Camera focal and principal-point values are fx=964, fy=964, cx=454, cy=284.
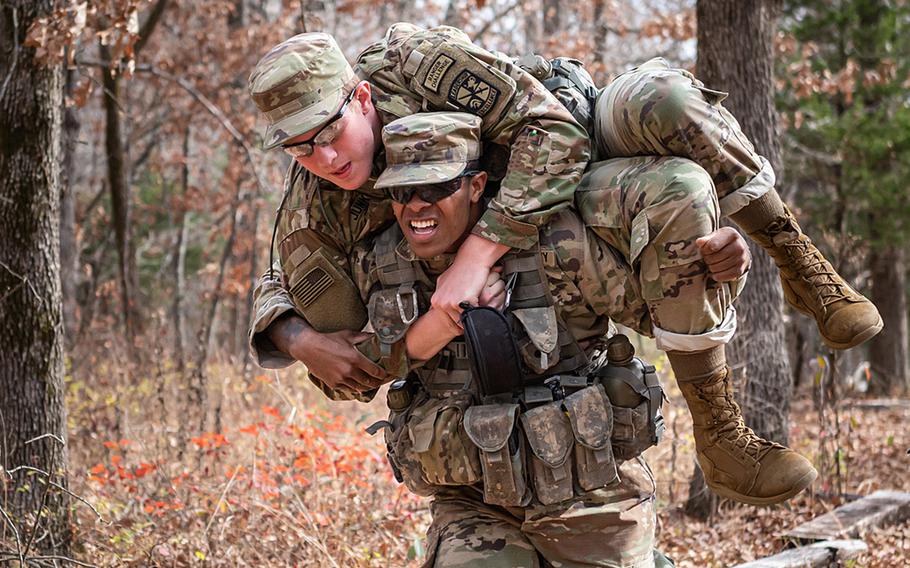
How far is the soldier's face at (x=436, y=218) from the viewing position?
8.63 feet

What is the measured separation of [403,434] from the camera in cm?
292

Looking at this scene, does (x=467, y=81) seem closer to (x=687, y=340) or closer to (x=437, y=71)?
A: (x=437, y=71)

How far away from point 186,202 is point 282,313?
1149 cm

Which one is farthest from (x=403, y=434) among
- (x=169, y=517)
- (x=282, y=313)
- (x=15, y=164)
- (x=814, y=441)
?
(x=814, y=441)

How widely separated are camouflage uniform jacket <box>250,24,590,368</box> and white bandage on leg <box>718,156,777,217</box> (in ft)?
1.42

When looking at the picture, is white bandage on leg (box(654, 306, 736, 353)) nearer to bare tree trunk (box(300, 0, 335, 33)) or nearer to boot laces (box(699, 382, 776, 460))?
boot laces (box(699, 382, 776, 460))

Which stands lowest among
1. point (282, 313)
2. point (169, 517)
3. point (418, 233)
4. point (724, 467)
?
point (169, 517)

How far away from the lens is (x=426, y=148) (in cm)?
254

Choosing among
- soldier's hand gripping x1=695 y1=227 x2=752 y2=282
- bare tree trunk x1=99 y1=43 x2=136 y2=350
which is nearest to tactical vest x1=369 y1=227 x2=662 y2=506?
soldier's hand gripping x1=695 y1=227 x2=752 y2=282

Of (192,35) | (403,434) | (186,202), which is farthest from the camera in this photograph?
(186,202)

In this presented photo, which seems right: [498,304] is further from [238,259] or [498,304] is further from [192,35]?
[238,259]

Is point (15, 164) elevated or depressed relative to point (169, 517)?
elevated

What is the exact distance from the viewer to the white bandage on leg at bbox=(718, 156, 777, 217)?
270 centimetres

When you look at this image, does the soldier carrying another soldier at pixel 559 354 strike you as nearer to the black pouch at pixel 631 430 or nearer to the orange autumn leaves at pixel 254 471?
the black pouch at pixel 631 430
